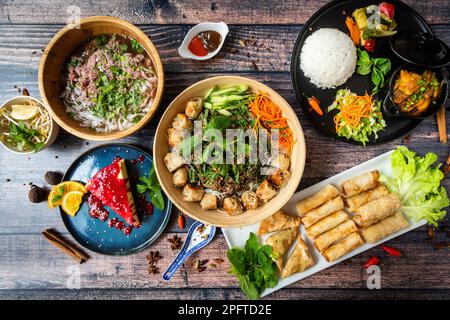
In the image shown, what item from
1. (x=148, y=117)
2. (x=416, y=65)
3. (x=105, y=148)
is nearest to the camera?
(x=148, y=117)

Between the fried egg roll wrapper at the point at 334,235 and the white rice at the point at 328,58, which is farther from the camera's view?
the fried egg roll wrapper at the point at 334,235

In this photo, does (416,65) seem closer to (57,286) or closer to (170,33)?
(170,33)

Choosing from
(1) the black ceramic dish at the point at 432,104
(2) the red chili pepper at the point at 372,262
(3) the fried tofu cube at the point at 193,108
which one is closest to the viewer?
(3) the fried tofu cube at the point at 193,108

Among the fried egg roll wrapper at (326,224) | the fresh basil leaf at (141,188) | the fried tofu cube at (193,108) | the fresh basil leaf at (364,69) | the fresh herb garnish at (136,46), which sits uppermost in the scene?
the fresh herb garnish at (136,46)

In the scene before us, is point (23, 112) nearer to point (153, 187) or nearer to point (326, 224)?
point (153, 187)

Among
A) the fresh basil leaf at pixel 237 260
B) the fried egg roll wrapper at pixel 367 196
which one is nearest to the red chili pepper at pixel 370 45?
the fried egg roll wrapper at pixel 367 196

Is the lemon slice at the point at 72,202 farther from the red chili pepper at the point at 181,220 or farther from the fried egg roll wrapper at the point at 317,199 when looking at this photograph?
the fried egg roll wrapper at the point at 317,199
